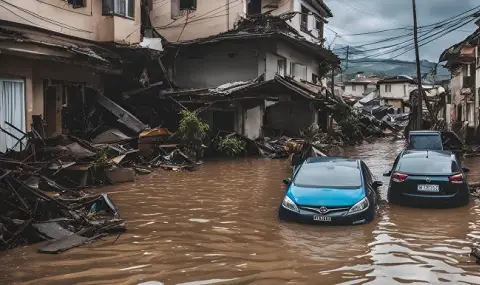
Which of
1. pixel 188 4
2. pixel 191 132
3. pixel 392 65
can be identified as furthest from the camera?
pixel 392 65

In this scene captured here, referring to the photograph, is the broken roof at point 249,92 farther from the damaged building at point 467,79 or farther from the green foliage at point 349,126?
the green foliage at point 349,126

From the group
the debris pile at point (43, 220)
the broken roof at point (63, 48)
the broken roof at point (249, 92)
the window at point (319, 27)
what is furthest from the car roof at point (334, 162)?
the window at point (319, 27)

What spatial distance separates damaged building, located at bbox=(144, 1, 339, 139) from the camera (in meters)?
24.7

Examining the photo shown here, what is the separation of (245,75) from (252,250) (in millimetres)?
20284

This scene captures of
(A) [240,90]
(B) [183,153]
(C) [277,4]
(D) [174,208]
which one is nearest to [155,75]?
(A) [240,90]

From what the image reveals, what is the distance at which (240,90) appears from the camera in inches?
938

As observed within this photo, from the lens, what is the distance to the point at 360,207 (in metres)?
10.3

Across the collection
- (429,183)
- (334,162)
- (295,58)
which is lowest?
(429,183)

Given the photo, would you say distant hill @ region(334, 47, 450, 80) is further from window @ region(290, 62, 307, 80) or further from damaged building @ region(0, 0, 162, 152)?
damaged building @ region(0, 0, 162, 152)

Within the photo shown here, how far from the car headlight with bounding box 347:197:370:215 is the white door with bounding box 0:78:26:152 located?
35.2ft

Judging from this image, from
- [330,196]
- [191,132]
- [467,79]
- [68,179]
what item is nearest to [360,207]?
[330,196]

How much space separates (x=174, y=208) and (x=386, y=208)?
5278 mm

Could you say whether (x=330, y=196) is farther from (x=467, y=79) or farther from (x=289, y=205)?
(x=467, y=79)

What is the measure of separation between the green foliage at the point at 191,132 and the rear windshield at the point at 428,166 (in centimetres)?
1022
